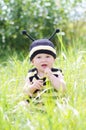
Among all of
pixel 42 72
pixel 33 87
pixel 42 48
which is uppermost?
pixel 42 48

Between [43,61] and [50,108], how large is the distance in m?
0.74

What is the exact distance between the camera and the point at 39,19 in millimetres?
8555

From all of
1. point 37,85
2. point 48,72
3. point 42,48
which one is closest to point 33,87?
point 37,85

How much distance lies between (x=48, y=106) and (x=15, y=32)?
5.36m

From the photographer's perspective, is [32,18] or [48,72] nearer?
[48,72]

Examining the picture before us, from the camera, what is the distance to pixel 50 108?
3197mm

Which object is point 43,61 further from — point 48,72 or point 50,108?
point 50,108

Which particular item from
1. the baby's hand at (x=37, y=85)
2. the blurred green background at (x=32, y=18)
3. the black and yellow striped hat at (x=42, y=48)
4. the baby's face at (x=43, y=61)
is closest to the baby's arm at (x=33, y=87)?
the baby's hand at (x=37, y=85)

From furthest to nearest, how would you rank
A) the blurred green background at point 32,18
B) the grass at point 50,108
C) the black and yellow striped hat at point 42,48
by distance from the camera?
the blurred green background at point 32,18, the black and yellow striped hat at point 42,48, the grass at point 50,108

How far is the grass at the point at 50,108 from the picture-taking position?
3051mm

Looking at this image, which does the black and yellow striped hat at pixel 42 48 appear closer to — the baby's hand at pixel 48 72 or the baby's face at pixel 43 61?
the baby's face at pixel 43 61

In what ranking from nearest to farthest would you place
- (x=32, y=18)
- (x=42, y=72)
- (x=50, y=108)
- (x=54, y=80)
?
1. (x=50, y=108)
2. (x=54, y=80)
3. (x=42, y=72)
4. (x=32, y=18)

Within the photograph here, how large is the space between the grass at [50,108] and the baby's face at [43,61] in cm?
25

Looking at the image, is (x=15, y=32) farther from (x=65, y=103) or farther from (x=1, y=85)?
(x=65, y=103)
